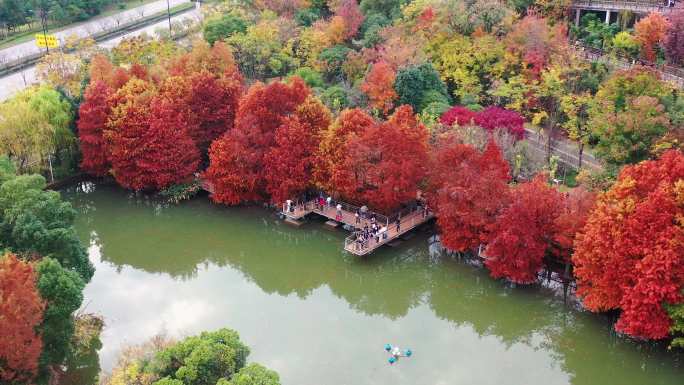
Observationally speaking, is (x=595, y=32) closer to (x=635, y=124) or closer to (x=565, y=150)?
(x=565, y=150)

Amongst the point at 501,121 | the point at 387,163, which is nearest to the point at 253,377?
the point at 387,163

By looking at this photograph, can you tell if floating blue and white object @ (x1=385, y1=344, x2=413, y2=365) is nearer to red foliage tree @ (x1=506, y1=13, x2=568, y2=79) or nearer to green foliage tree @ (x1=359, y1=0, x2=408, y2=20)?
red foliage tree @ (x1=506, y1=13, x2=568, y2=79)

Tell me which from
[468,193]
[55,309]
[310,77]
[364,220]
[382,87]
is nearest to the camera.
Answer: [55,309]

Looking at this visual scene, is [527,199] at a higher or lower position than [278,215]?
higher

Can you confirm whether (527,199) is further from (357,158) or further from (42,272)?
(42,272)

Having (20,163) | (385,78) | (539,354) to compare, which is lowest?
(539,354)

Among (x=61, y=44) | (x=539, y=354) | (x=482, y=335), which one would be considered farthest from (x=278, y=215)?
(x=61, y=44)

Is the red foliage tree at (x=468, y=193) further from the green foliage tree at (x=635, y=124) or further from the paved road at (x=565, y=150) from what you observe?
the paved road at (x=565, y=150)

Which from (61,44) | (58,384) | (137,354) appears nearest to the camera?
(137,354)
